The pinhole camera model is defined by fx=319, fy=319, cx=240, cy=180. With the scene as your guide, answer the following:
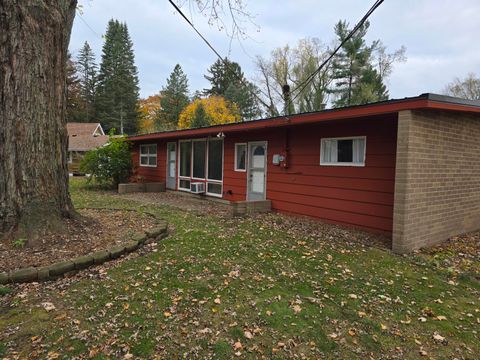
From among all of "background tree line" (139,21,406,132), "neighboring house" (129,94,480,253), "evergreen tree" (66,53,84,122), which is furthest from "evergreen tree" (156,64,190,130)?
"neighboring house" (129,94,480,253)


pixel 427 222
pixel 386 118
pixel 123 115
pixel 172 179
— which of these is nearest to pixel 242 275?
pixel 427 222

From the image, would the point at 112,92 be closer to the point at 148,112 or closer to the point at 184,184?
the point at 148,112

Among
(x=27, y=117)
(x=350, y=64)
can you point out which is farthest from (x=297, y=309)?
(x=350, y=64)

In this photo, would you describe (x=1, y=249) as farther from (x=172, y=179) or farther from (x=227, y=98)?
(x=227, y=98)

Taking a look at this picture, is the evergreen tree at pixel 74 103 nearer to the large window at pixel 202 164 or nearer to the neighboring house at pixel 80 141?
the neighboring house at pixel 80 141

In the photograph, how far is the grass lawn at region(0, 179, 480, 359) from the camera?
100 inches

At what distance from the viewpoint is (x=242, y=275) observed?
12.9 feet

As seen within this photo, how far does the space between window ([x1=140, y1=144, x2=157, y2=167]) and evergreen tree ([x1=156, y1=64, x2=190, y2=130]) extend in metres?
23.0

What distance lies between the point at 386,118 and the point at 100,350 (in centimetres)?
571

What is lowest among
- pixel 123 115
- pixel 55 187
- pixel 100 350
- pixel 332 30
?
pixel 100 350

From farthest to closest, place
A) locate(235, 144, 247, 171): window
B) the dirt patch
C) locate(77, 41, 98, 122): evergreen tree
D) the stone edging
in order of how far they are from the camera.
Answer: locate(77, 41, 98, 122): evergreen tree < locate(235, 144, 247, 171): window < the dirt patch < the stone edging

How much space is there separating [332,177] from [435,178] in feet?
6.48

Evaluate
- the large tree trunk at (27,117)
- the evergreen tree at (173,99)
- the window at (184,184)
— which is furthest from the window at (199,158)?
the evergreen tree at (173,99)

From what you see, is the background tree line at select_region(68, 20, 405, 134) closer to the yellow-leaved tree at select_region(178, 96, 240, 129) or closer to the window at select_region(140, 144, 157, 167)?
the yellow-leaved tree at select_region(178, 96, 240, 129)
